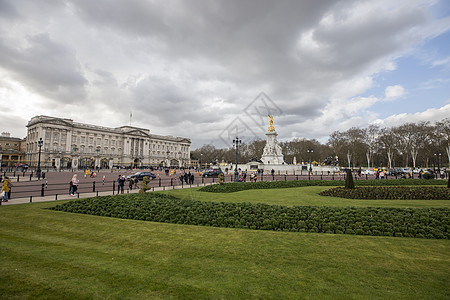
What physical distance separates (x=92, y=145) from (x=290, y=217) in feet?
363

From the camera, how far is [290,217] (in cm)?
916

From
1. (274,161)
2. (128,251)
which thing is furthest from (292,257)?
(274,161)

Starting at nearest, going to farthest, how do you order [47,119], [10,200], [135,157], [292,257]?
[292,257], [10,200], [47,119], [135,157]

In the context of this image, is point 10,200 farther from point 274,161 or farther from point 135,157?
point 135,157

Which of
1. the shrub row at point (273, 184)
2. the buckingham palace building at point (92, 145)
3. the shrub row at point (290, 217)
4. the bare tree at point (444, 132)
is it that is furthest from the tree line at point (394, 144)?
the buckingham palace building at point (92, 145)

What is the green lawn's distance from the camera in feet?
14.0

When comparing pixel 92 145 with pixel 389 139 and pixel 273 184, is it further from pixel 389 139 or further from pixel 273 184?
pixel 389 139

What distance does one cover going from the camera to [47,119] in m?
88.6

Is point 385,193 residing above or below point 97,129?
below

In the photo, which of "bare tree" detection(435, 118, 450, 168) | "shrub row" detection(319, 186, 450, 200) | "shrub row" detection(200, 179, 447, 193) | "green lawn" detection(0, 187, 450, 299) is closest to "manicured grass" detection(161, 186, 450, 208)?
"shrub row" detection(319, 186, 450, 200)

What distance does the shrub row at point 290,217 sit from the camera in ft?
26.4

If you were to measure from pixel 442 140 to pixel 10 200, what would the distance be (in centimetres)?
9412

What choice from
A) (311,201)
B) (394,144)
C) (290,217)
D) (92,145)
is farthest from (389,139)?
(92,145)

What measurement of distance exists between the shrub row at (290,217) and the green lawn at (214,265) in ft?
2.20
